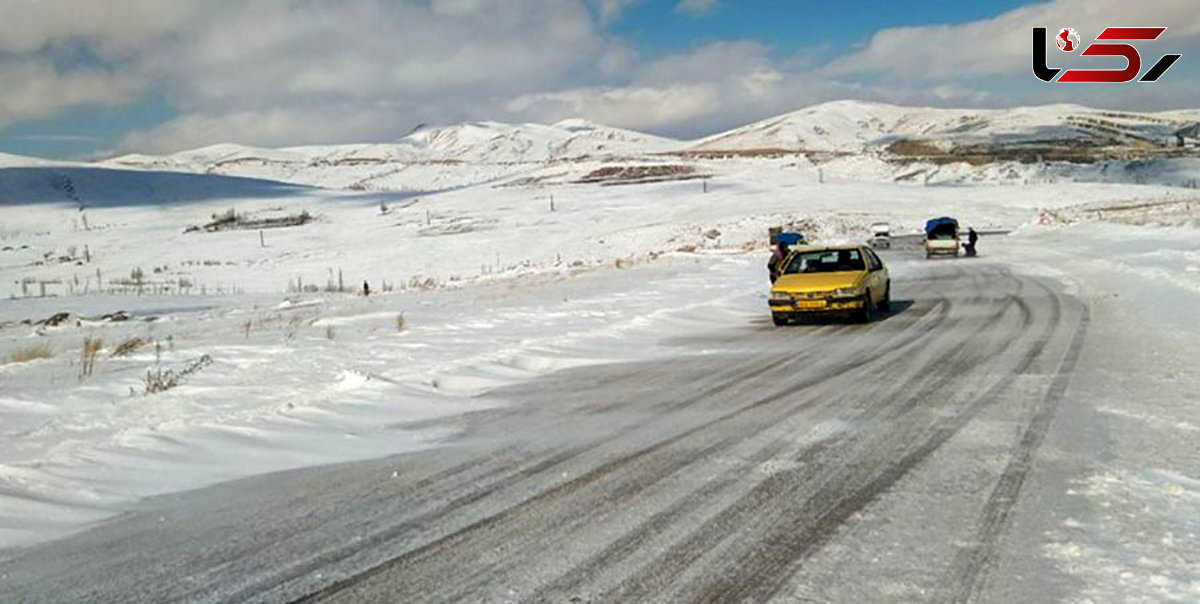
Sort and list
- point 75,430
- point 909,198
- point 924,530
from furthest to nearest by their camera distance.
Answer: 1. point 909,198
2. point 75,430
3. point 924,530

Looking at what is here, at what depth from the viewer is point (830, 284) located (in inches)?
689

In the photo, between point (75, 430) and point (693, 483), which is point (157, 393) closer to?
point (75, 430)

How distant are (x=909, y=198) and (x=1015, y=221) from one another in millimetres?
12216

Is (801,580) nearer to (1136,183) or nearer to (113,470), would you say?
(113,470)

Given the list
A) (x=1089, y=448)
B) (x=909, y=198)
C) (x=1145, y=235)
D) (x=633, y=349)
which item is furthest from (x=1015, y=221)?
(x=1089, y=448)

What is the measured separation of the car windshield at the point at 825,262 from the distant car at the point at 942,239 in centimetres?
2422

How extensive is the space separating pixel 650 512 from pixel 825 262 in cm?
1411

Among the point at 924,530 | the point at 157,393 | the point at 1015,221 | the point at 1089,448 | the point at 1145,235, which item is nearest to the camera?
the point at 924,530

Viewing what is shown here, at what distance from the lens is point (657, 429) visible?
8570mm

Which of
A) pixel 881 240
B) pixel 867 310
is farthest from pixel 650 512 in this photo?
pixel 881 240

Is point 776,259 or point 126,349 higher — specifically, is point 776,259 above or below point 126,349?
above

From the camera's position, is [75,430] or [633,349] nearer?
[75,430]

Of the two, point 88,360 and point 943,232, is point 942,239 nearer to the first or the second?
point 943,232

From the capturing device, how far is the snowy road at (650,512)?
485 cm
